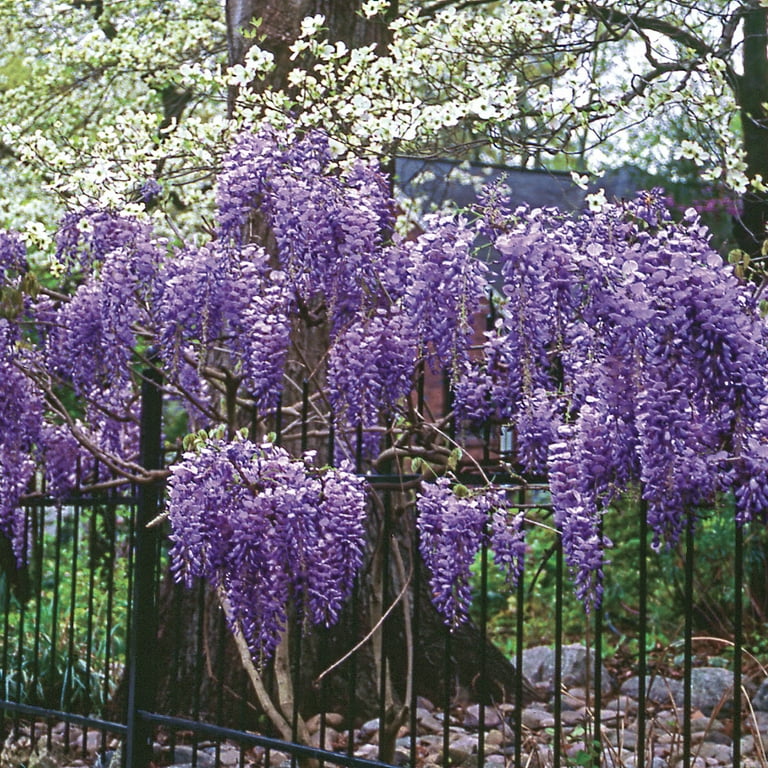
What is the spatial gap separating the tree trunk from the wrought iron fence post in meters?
3.78

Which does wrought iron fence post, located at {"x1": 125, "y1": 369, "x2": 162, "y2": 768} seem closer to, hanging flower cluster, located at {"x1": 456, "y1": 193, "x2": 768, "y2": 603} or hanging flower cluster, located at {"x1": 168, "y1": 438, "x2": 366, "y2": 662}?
hanging flower cluster, located at {"x1": 168, "y1": 438, "x2": 366, "y2": 662}

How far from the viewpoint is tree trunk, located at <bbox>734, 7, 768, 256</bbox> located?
23.5 feet

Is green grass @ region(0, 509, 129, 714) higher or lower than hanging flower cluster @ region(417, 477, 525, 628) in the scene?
lower

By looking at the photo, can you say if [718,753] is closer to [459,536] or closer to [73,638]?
[459,536]

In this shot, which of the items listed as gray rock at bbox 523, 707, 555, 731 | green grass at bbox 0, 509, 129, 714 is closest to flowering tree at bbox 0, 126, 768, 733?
green grass at bbox 0, 509, 129, 714

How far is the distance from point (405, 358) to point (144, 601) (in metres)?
1.75

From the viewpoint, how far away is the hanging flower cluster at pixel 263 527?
388 cm

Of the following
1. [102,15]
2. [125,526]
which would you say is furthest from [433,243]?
[125,526]

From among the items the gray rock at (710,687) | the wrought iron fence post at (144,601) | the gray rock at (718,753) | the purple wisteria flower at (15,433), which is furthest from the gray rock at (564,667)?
the purple wisteria flower at (15,433)

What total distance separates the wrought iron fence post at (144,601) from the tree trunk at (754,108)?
3784 mm

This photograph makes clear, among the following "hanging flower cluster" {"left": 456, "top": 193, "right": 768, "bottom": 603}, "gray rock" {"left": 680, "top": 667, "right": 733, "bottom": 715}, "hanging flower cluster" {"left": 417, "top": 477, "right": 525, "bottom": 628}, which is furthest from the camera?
"gray rock" {"left": 680, "top": 667, "right": 733, "bottom": 715}

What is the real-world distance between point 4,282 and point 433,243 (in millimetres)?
2289

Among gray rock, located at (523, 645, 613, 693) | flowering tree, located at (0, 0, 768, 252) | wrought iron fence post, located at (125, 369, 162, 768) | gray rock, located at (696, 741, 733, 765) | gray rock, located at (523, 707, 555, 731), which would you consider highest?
flowering tree, located at (0, 0, 768, 252)

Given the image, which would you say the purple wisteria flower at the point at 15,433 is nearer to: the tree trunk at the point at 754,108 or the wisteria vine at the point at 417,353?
the wisteria vine at the point at 417,353
